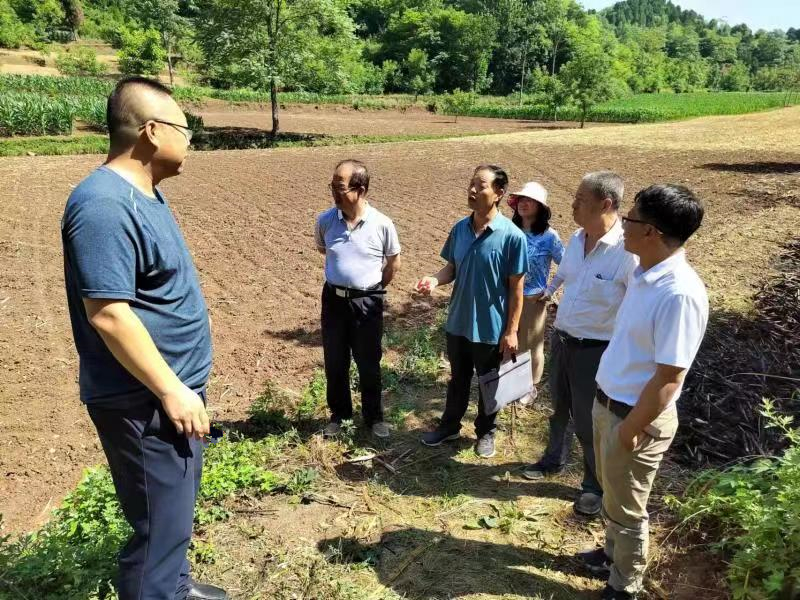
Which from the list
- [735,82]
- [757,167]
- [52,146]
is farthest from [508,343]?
[735,82]

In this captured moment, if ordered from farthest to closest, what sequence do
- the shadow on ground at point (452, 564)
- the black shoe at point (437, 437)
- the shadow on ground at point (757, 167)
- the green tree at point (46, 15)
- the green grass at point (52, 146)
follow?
the green tree at point (46, 15) < the green grass at point (52, 146) < the shadow on ground at point (757, 167) < the black shoe at point (437, 437) < the shadow on ground at point (452, 564)

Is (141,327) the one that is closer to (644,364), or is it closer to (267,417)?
(644,364)

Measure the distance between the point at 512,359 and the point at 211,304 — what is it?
4.03 metres

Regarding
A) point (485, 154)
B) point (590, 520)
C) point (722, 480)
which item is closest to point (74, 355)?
point (590, 520)

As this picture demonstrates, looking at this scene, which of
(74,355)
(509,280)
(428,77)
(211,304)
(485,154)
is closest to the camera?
(509,280)

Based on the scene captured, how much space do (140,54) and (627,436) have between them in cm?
4093

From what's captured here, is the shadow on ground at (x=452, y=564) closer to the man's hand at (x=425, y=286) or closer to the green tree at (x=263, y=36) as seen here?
the man's hand at (x=425, y=286)

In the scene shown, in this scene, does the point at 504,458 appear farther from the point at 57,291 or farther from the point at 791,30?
the point at 791,30

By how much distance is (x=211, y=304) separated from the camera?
6402 millimetres

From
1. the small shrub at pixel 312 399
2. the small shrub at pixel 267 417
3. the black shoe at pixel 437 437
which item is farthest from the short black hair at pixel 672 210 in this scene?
the small shrub at pixel 267 417

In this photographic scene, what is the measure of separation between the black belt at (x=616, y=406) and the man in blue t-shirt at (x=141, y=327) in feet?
5.43

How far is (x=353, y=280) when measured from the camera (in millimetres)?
3660

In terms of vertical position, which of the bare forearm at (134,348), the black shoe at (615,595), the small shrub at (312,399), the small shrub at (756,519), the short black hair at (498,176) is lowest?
the black shoe at (615,595)

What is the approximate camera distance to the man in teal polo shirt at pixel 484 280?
3434 mm
